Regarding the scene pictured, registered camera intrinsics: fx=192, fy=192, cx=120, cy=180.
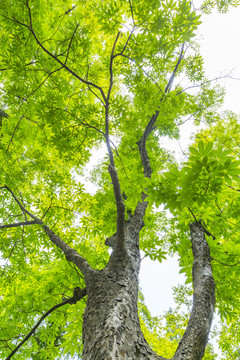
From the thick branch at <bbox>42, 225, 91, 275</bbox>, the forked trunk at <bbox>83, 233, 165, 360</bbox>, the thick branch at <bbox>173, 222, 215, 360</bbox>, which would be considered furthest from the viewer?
the thick branch at <bbox>42, 225, 91, 275</bbox>

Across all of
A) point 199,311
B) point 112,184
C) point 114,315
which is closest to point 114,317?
point 114,315

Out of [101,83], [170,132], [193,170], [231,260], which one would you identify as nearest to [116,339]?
[193,170]

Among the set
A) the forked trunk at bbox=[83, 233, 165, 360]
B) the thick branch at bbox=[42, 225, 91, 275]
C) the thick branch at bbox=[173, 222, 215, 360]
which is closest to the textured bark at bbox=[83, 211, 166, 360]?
the forked trunk at bbox=[83, 233, 165, 360]

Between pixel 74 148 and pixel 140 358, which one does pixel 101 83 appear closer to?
pixel 74 148

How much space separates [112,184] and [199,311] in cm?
194

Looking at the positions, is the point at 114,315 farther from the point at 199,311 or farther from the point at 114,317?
the point at 199,311

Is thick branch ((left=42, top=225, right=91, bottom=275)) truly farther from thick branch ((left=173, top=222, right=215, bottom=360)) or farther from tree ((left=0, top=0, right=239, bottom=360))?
thick branch ((left=173, top=222, right=215, bottom=360))

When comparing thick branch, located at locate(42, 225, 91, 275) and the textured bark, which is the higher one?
thick branch, located at locate(42, 225, 91, 275)

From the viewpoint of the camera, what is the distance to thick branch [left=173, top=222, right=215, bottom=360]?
1.27m

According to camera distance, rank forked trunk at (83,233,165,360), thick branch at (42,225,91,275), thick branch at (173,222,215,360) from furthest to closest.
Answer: thick branch at (42,225,91,275)
thick branch at (173,222,215,360)
forked trunk at (83,233,165,360)

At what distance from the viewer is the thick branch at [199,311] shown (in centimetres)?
127

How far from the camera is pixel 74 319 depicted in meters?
2.58

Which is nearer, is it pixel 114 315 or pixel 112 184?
pixel 114 315

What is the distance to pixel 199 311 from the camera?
1.53 m
